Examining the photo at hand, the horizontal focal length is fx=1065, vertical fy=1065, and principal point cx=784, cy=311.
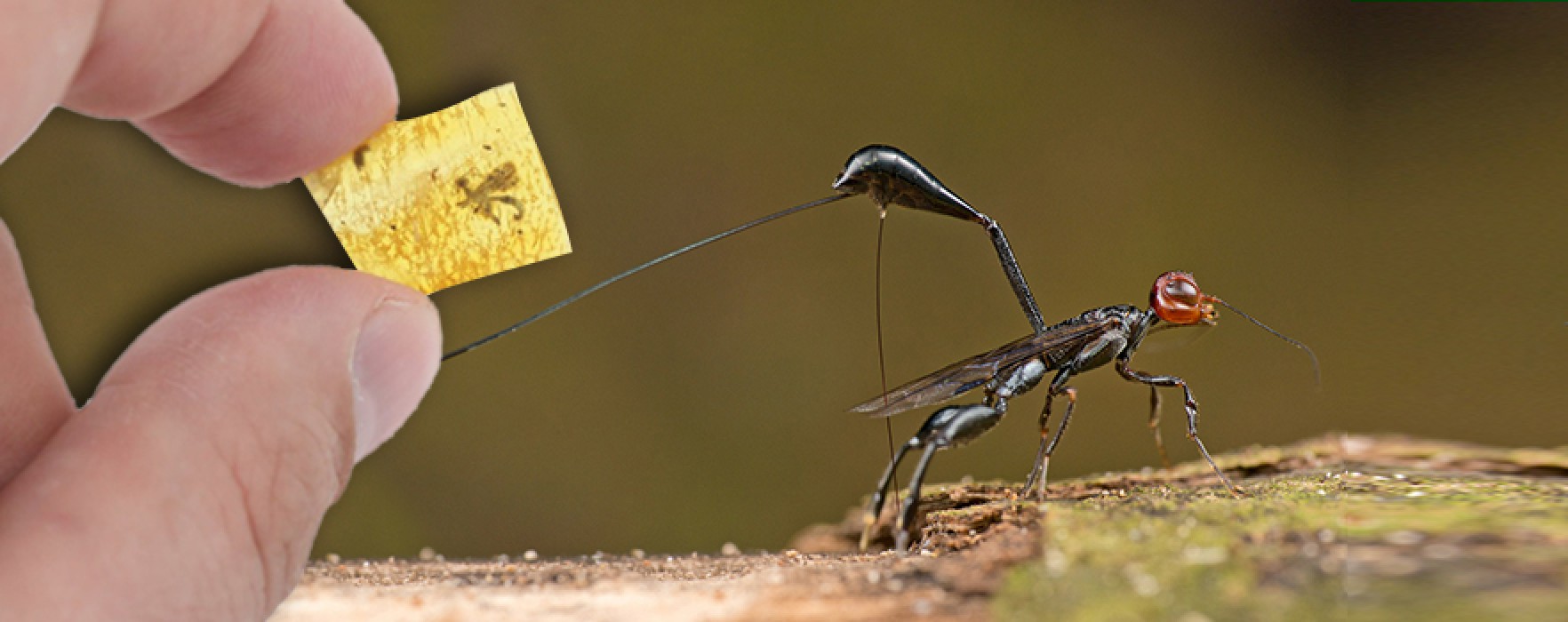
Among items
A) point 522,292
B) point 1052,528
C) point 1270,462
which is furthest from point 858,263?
point 1052,528

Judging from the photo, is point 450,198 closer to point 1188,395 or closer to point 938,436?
point 938,436

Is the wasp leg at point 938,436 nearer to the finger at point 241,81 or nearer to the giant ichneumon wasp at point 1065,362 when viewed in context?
the giant ichneumon wasp at point 1065,362

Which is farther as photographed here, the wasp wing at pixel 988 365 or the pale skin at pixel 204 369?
the wasp wing at pixel 988 365

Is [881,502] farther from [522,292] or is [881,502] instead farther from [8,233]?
[522,292]

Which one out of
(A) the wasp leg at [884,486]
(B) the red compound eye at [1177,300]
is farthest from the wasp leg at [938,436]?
(B) the red compound eye at [1177,300]

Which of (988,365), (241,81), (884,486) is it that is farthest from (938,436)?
(241,81)

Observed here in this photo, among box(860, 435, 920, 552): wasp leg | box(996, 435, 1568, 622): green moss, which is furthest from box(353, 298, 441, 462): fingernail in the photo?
box(996, 435, 1568, 622): green moss

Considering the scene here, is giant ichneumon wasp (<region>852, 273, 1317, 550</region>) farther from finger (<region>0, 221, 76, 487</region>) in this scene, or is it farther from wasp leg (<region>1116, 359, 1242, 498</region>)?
finger (<region>0, 221, 76, 487</region>)
